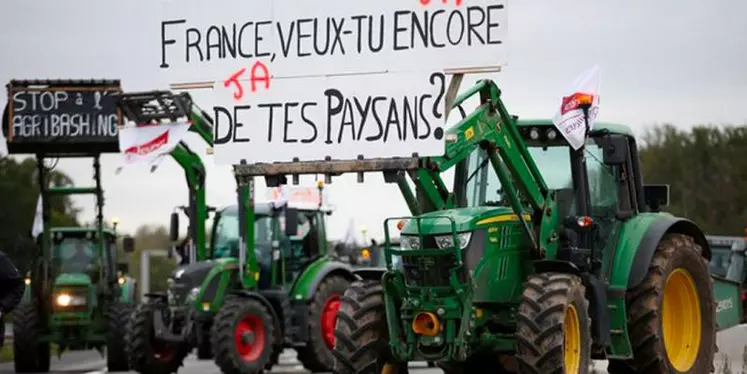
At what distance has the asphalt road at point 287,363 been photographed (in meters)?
18.8

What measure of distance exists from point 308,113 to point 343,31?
85cm

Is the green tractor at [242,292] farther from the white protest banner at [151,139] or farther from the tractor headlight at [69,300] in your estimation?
the tractor headlight at [69,300]

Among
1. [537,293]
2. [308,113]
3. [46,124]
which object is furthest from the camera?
[46,124]

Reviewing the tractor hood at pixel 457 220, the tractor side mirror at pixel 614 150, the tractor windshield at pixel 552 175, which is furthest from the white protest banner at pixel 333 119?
the tractor side mirror at pixel 614 150

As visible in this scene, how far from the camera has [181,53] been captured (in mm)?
14734

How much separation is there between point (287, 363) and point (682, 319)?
12.9 m

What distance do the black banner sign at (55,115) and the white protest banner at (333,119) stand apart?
11380mm

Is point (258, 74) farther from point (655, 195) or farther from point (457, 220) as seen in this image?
point (655, 195)

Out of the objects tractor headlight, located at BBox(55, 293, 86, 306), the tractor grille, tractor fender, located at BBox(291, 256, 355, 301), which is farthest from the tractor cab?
the tractor grille

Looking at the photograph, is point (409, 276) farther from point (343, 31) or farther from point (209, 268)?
point (209, 268)

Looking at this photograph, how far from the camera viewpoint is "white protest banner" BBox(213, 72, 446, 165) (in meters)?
13.2

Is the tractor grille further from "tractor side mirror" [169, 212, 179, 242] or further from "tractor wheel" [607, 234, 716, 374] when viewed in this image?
"tractor side mirror" [169, 212, 179, 242]

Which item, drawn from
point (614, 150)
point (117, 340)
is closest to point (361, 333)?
point (614, 150)

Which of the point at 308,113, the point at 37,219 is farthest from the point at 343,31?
the point at 37,219
